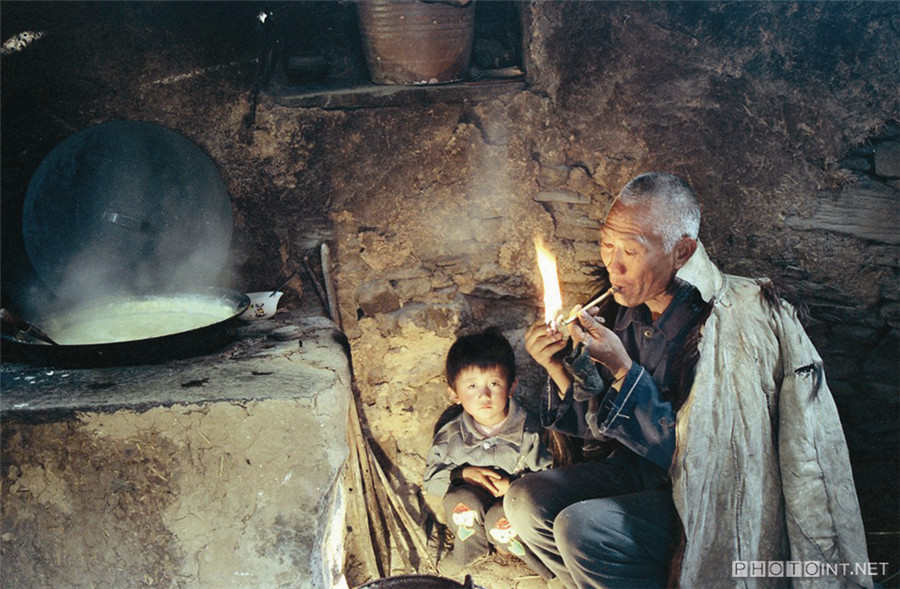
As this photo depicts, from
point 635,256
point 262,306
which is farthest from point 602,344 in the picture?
point 262,306

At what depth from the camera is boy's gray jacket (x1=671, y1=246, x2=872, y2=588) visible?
2.54 meters

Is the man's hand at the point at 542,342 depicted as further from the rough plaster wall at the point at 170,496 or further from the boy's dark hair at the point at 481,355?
the rough plaster wall at the point at 170,496

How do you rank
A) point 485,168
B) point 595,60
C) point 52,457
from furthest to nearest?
point 485,168
point 595,60
point 52,457

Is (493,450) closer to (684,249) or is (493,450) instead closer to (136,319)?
(684,249)

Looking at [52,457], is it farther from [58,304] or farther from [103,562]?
[58,304]

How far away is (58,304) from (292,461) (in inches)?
54.1

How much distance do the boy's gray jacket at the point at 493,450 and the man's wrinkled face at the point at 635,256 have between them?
957 millimetres

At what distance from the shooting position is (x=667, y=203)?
2.75 metres

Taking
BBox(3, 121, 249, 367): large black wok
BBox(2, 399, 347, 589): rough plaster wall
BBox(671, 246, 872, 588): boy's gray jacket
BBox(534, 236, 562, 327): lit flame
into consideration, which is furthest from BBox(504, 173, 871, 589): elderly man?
BBox(3, 121, 249, 367): large black wok

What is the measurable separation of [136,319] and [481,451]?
5.88 feet

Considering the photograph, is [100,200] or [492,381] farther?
[492,381]

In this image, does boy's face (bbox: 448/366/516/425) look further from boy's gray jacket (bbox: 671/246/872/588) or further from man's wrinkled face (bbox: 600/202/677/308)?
boy's gray jacket (bbox: 671/246/872/588)

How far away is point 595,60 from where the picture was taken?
3.16 meters

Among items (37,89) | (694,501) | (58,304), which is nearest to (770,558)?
(694,501)
